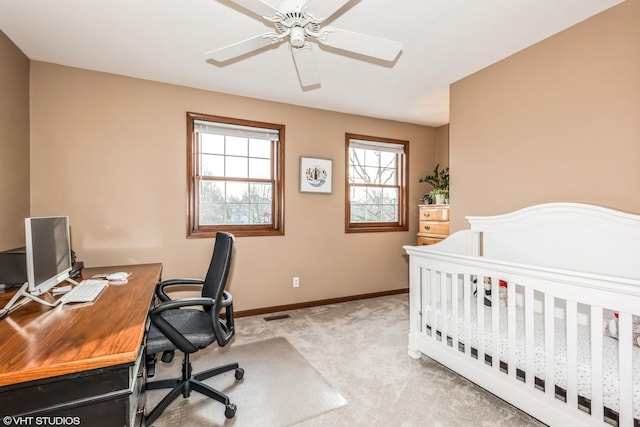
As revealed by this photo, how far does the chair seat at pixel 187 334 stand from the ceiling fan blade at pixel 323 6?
1.74m

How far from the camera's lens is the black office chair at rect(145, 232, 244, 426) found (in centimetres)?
169

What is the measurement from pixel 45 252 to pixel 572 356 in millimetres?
2690

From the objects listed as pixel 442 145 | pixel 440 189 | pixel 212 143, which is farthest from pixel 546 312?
pixel 442 145

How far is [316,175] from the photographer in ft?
12.6

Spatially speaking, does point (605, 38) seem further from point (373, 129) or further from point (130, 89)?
point (130, 89)

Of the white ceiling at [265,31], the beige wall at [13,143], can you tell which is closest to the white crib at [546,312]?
the white ceiling at [265,31]

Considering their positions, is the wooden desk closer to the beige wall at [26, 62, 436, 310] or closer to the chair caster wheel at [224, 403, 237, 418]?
the chair caster wheel at [224, 403, 237, 418]

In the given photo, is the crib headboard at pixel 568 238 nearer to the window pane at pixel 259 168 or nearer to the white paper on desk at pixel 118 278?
the window pane at pixel 259 168

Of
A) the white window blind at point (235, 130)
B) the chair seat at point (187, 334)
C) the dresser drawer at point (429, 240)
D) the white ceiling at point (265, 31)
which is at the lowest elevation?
the chair seat at point (187, 334)

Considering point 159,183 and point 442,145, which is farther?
point 442,145

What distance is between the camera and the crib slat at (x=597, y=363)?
143cm

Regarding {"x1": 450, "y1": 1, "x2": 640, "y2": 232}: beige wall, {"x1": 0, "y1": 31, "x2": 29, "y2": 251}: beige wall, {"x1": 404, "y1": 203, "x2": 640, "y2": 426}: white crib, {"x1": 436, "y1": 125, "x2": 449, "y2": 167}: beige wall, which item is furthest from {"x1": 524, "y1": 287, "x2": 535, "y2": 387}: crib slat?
{"x1": 0, "y1": 31, "x2": 29, "y2": 251}: beige wall

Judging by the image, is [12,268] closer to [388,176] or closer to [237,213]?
[237,213]

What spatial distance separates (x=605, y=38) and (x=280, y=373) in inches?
123
